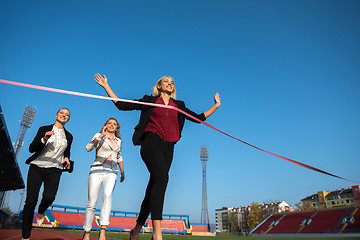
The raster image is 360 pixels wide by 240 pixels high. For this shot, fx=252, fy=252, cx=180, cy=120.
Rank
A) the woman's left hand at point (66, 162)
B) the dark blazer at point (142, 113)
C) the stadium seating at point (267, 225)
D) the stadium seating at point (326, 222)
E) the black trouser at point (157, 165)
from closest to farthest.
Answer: the black trouser at point (157, 165) < the dark blazer at point (142, 113) < the woman's left hand at point (66, 162) < the stadium seating at point (326, 222) < the stadium seating at point (267, 225)

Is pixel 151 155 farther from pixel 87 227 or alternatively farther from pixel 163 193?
pixel 87 227

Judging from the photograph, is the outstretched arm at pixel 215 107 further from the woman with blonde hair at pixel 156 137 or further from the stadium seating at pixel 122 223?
the stadium seating at pixel 122 223

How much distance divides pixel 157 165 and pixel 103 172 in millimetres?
1924

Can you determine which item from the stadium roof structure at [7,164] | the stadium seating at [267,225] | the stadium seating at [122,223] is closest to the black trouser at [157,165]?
the stadium roof structure at [7,164]

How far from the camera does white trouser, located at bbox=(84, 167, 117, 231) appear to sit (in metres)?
4.09

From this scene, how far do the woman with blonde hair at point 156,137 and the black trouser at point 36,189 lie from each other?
1.46 m

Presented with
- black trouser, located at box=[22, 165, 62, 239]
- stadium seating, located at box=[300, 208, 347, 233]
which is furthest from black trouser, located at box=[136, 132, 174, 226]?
stadium seating, located at box=[300, 208, 347, 233]

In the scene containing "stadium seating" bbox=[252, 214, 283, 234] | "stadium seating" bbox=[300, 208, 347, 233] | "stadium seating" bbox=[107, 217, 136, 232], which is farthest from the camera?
"stadium seating" bbox=[252, 214, 283, 234]

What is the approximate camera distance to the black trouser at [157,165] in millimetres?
2525

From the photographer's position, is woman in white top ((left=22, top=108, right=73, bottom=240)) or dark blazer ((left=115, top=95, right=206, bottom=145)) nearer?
dark blazer ((left=115, top=95, right=206, bottom=145))

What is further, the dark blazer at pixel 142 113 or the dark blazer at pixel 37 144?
the dark blazer at pixel 37 144

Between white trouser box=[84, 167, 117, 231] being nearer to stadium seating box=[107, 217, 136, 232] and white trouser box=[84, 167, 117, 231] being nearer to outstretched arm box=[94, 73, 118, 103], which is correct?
outstretched arm box=[94, 73, 118, 103]

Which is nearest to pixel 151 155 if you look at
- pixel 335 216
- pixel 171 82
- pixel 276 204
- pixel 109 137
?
pixel 171 82

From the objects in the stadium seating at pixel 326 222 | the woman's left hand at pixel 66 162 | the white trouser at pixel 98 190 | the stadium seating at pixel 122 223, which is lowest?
the stadium seating at pixel 122 223
